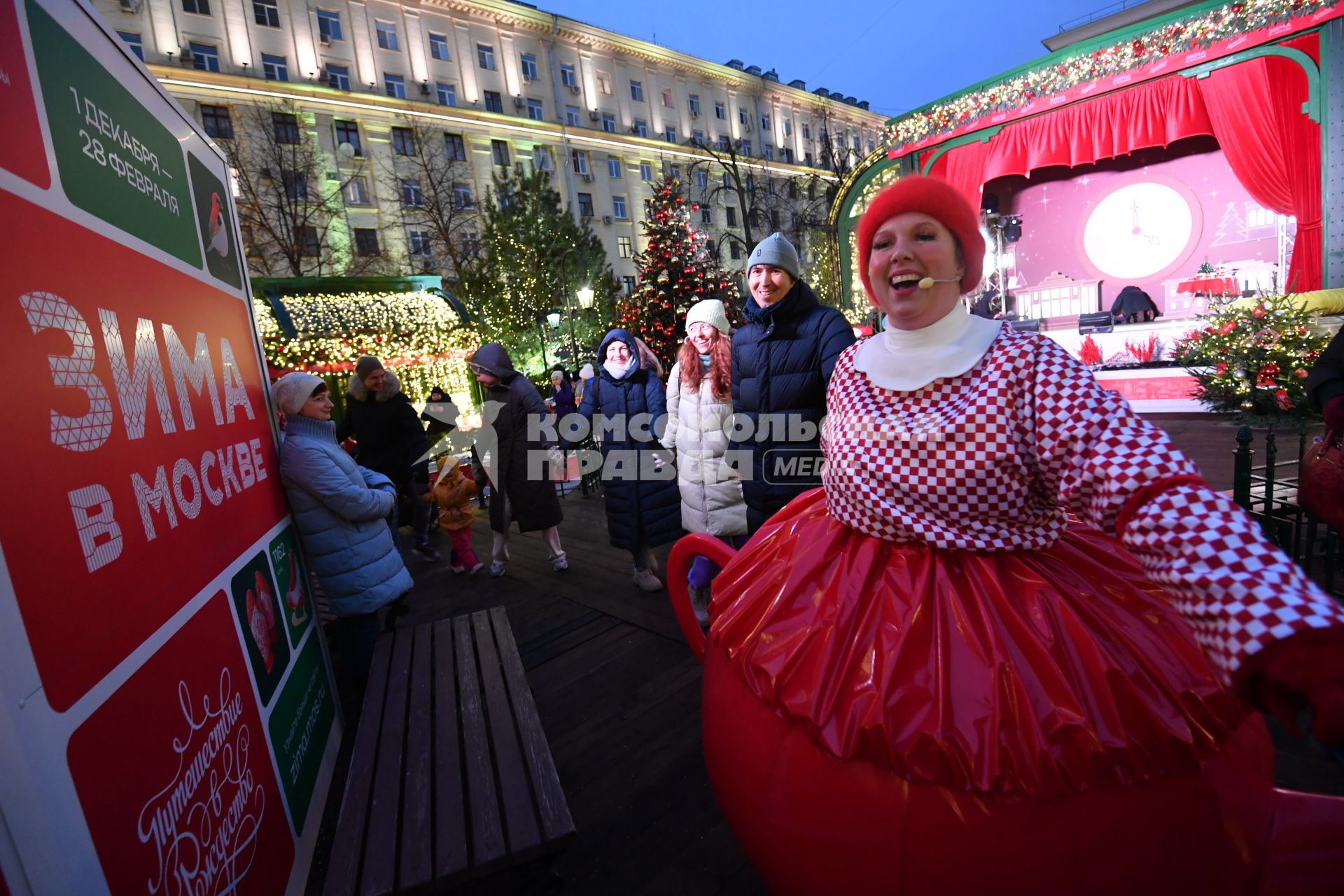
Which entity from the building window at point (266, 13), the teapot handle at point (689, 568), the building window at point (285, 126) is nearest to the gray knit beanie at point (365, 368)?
the teapot handle at point (689, 568)

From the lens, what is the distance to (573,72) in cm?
3366

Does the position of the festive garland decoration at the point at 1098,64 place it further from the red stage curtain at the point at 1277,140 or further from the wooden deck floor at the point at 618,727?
the wooden deck floor at the point at 618,727

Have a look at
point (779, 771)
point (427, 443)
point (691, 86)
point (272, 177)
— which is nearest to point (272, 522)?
point (779, 771)

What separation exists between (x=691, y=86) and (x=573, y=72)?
8.56 meters

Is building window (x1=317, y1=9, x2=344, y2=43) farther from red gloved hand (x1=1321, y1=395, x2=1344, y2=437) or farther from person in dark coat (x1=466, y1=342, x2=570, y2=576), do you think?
red gloved hand (x1=1321, y1=395, x2=1344, y2=437)

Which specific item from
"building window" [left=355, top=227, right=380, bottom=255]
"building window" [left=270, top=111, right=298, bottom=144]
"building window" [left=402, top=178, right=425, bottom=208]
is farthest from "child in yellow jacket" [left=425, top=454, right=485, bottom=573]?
"building window" [left=402, top=178, right=425, bottom=208]

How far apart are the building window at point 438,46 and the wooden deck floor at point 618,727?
32702mm

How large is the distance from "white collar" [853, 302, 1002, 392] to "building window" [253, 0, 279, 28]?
111 feet

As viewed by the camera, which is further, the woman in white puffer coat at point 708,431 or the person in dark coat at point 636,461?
the person in dark coat at point 636,461

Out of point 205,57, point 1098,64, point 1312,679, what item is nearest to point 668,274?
point 1098,64

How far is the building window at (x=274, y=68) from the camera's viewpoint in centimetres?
2452

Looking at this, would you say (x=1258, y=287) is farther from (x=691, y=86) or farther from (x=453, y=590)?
(x=691, y=86)

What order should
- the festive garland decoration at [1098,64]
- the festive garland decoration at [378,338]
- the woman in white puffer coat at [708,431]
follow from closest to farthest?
the woman in white puffer coat at [708,431], the festive garland decoration at [1098,64], the festive garland decoration at [378,338]

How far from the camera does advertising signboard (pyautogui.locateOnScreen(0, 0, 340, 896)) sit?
3.44ft
